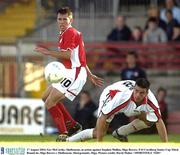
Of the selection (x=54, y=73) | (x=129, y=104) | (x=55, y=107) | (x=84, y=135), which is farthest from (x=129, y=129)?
(x=54, y=73)

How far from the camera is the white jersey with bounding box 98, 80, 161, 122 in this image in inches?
573

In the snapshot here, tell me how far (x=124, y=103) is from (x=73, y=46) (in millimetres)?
1327

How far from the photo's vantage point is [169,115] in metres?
23.1

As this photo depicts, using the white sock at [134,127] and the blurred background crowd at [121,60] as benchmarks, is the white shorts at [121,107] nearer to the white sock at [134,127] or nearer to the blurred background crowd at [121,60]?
the white sock at [134,127]

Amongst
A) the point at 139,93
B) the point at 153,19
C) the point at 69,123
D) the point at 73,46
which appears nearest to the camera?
the point at 139,93

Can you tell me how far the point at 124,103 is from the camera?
14.6 m

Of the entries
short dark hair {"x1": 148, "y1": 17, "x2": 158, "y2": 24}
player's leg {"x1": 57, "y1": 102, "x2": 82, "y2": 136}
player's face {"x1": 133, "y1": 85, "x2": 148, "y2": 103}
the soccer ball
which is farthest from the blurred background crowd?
player's face {"x1": 133, "y1": 85, "x2": 148, "y2": 103}

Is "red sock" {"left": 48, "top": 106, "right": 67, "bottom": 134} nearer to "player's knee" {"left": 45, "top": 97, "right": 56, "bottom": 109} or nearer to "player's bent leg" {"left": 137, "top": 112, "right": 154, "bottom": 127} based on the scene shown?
"player's knee" {"left": 45, "top": 97, "right": 56, "bottom": 109}

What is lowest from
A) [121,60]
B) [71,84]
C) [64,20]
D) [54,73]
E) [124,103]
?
[121,60]

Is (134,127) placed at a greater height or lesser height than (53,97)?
lesser

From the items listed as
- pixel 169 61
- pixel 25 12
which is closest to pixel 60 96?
pixel 169 61

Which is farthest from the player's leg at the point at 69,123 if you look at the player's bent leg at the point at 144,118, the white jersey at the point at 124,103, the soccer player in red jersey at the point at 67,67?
the player's bent leg at the point at 144,118

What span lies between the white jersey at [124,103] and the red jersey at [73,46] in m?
0.76

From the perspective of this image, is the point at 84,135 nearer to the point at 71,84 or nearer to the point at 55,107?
the point at 55,107
